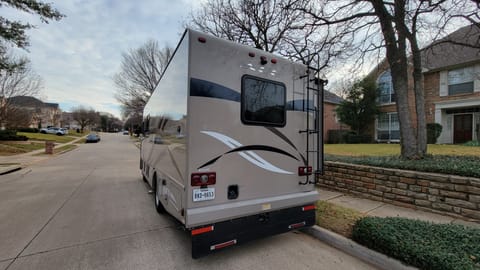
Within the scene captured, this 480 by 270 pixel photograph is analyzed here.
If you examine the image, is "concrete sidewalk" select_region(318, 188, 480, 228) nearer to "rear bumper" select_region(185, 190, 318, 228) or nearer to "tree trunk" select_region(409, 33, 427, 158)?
"rear bumper" select_region(185, 190, 318, 228)

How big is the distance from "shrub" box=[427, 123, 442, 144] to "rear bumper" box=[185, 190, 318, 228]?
1771 centimetres

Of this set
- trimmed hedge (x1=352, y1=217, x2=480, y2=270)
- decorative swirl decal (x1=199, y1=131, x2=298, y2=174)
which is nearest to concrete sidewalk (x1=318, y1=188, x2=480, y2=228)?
trimmed hedge (x1=352, y1=217, x2=480, y2=270)

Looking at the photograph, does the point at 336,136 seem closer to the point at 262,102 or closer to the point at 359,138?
the point at 359,138

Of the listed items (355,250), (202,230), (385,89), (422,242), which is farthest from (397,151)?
(385,89)

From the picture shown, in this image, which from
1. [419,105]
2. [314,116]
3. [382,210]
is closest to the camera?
[314,116]

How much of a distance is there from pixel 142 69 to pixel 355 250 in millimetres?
25706

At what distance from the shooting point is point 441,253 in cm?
234

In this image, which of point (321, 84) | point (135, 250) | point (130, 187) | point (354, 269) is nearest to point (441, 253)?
point (354, 269)

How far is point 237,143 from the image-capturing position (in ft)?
9.37

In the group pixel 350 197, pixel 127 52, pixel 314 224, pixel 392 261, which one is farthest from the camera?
pixel 127 52

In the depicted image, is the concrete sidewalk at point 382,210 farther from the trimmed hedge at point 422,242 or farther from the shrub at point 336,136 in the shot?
the shrub at point 336,136

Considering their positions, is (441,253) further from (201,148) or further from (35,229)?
(35,229)

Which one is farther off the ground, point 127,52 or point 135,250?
point 127,52

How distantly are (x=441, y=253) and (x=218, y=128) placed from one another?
9.53 feet
